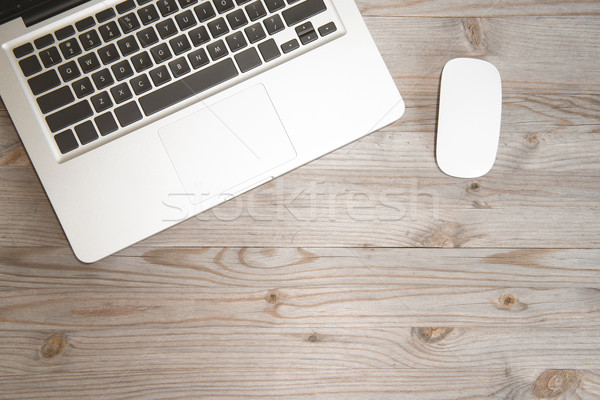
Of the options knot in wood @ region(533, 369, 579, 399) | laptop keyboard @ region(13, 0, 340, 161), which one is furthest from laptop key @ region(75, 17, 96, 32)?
knot in wood @ region(533, 369, 579, 399)

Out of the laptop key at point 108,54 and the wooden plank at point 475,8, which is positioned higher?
the laptop key at point 108,54

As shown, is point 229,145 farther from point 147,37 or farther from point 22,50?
point 22,50

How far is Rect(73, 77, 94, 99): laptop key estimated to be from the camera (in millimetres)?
540

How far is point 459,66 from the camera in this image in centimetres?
62

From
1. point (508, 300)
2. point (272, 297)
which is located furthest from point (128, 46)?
point (508, 300)

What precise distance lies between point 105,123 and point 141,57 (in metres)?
0.09

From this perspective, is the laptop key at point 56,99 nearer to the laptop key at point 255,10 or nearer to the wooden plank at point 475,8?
the laptop key at point 255,10

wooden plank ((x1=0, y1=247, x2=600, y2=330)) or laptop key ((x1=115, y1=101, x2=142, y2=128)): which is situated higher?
laptop key ((x1=115, y1=101, x2=142, y2=128))

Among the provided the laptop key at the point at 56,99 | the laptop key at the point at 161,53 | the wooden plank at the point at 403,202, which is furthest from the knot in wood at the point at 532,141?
the laptop key at the point at 56,99

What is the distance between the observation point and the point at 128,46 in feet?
1.79

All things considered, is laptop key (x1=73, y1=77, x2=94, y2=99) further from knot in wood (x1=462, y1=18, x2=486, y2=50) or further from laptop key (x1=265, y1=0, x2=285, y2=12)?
knot in wood (x1=462, y1=18, x2=486, y2=50)

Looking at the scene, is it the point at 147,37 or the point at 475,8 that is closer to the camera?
the point at 147,37

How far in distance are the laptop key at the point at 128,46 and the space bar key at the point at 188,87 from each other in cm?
6

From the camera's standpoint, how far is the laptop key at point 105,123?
54 cm
